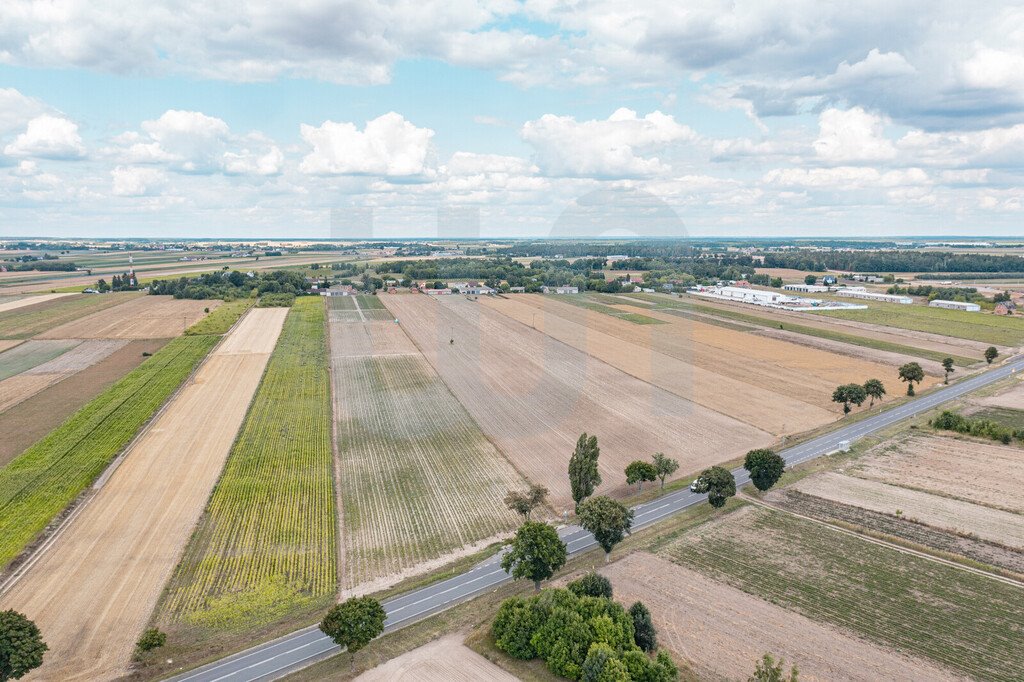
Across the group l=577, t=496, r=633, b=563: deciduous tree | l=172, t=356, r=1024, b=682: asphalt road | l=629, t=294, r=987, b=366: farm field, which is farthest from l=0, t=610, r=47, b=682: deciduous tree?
l=629, t=294, r=987, b=366: farm field

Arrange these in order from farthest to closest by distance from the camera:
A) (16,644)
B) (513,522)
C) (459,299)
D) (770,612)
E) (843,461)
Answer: (459,299), (843,461), (513,522), (770,612), (16,644)

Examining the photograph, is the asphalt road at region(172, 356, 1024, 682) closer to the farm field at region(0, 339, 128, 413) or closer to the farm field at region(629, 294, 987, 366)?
the farm field at region(0, 339, 128, 413)

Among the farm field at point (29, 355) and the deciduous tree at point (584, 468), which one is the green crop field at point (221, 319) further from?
the deciduous tree at point (584, 468)

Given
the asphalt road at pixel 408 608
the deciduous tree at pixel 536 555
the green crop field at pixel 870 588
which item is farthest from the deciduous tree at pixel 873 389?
the deciduous tree at pixel 536 555

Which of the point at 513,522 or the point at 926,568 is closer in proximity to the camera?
the point at 926,568

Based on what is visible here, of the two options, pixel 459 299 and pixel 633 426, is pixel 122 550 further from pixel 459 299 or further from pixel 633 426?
pixel 459 299

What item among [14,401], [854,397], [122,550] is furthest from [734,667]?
[14,401]

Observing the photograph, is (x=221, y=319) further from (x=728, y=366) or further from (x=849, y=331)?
(x=849, y=331)
